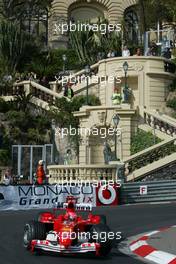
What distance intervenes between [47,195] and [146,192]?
3953 mm

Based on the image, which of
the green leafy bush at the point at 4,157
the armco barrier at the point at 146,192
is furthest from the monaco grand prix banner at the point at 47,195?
the green leafy bush at the point at 4,157

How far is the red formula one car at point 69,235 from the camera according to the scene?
12039mm

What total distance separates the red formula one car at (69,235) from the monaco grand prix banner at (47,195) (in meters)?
10.8

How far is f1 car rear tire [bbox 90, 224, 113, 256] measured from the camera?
477 inches

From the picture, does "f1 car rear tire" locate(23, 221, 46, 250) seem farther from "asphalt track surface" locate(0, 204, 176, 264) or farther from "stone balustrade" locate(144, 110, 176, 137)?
"stone balustrade" locate(144, 110, 176, 137)

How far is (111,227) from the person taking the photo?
16922 mm

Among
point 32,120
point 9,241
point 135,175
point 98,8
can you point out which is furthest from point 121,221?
point 98,8

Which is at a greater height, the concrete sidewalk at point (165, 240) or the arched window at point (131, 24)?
the arched window at point (131, 24)

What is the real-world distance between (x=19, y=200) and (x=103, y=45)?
2198cm

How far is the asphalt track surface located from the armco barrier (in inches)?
58.9

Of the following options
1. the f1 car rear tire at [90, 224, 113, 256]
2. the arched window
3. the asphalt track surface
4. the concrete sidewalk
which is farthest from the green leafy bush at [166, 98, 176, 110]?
the f1 car rear tire at [90, 224, 113, 256]

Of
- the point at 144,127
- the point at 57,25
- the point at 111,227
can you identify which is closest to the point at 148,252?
the point at 111,227

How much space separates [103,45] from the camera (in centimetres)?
4394

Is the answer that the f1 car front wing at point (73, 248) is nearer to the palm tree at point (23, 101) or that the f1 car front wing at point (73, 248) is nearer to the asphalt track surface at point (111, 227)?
the asphalt track surface at point (111, 227)
